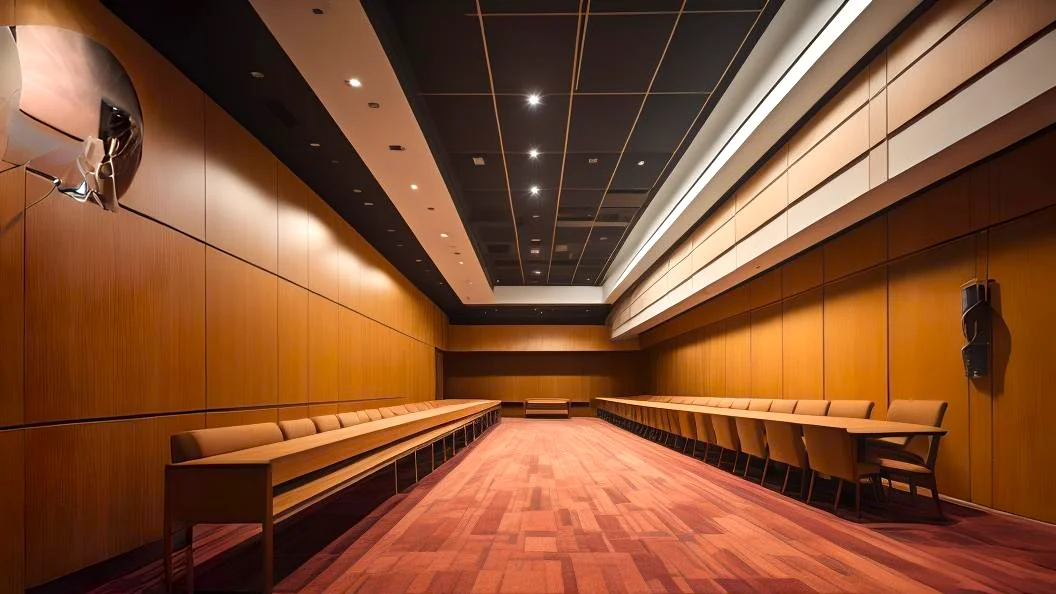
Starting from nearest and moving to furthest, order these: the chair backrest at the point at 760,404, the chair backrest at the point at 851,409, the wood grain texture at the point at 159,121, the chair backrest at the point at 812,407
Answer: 1. the wood grain texture at the point at 159,121
2. the chair backrest at the point at 851,409
3. the chair backrest at the point at 812,407
4. the chair backrest at the point at 760,404

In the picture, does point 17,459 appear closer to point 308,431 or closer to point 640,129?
point 308,431

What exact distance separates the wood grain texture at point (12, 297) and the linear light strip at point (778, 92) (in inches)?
194

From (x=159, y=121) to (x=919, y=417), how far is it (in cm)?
604

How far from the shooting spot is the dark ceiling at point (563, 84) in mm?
4637

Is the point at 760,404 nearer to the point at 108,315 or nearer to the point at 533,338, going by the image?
the point at 108,315

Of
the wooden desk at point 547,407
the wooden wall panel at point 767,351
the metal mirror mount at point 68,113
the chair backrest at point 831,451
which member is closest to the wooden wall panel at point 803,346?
the wooden wall panel at point 767,351

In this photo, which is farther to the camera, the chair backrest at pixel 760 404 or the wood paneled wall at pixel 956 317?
the chair backrest at pixel 760 404

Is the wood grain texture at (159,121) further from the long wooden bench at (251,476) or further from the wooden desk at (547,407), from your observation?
the wooden desk at (547,407)

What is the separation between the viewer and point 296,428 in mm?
4777

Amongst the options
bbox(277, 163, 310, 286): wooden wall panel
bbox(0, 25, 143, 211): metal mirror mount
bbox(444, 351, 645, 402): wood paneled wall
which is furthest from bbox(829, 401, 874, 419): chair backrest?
bbox(444, 351, 645, 402): wood paneled wall

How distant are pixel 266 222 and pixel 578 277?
10697 millimetres

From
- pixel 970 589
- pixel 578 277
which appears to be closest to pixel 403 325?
pixel 578 277

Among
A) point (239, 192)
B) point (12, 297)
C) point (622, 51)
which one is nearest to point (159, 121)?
point (239, 192)

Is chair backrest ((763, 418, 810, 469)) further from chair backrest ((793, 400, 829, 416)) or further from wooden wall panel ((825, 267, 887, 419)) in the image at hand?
wooden wall panel ((825, 267, 887, 419))
